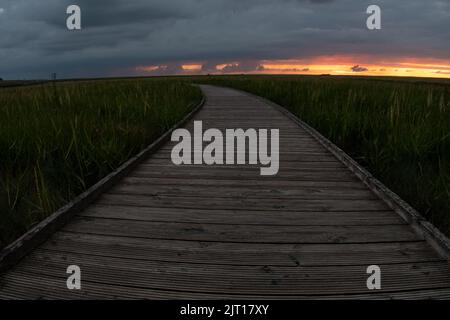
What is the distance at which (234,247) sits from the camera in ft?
7.48

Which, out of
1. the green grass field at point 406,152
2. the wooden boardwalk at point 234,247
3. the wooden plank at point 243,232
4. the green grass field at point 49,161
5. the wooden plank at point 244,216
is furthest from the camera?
the green grass field at point 406,152

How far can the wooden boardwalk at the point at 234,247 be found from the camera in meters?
1.87

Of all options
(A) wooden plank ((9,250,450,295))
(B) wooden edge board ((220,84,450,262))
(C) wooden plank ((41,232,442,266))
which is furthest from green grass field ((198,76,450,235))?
(A) wooden plank ((9,250,450,295))

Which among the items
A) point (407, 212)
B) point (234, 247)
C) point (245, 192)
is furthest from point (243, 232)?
Result: point (407, 212)

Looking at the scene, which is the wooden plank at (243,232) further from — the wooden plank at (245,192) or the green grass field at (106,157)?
the wooden plank at (245,192)

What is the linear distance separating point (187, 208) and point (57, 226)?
0.99m

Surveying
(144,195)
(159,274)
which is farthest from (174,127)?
(159,274)

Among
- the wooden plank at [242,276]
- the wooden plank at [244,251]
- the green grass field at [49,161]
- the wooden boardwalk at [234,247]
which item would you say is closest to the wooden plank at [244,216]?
the wooden boardwalk at [234,247]

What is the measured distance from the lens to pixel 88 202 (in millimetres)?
2973

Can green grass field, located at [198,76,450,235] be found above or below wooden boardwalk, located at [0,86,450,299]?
above

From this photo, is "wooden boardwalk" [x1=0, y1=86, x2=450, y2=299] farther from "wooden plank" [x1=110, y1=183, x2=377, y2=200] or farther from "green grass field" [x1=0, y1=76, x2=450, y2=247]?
"green grass field" [x1=0, y1=76, x2=450, y2=247]

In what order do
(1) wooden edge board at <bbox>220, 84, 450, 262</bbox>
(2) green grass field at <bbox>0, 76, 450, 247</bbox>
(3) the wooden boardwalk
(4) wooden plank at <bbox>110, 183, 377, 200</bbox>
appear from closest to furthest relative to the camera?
(3) the wooden boardwalk → (1) wooden edge board at <bbox>220, 84, 450, 262</bbox> → (2) green grass field at <bbox>0, 76, 450, 247</bbox> → (4) wooden plank at <bbox>110, 183, 377, 200</bbox>

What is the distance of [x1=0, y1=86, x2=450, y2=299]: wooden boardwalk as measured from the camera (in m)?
1.87
